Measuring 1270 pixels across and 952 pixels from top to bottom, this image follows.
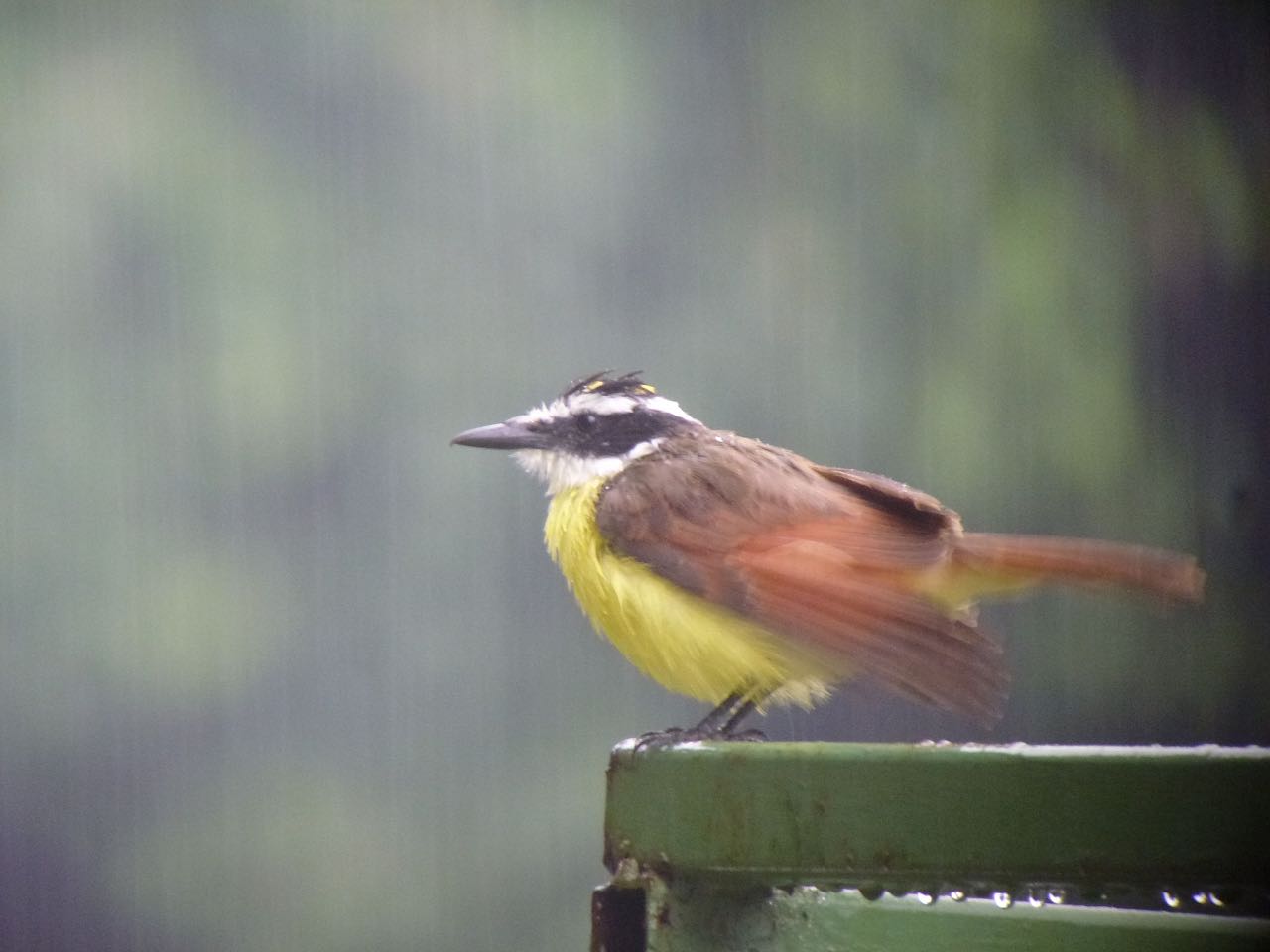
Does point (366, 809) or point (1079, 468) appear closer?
point (1079, 468)

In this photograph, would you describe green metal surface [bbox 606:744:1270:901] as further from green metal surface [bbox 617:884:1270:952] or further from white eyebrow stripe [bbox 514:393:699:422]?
white eyebrow stripe [bbox 514:393:699:422]

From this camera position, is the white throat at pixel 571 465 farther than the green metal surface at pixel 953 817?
Yes

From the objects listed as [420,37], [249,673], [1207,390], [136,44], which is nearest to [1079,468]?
[1207,390]

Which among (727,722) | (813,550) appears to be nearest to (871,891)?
(813,550)

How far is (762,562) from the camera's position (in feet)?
9.93

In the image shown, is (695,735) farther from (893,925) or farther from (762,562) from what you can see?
(893,925)

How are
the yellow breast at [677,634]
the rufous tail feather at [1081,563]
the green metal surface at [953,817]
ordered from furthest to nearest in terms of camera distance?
1. the yellow breast at [677,634]
2. the rufous tail feather at [1081,563]
3. the green metal surface at [953,817]

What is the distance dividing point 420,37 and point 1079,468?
20.9ft

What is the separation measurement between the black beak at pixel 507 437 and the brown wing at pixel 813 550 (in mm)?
284

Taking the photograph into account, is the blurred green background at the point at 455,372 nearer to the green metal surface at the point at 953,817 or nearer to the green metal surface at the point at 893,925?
the green metal surface at the point at 893,925

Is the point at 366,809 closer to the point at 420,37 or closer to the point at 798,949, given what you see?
the point at 420,37

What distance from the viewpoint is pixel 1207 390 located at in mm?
7707

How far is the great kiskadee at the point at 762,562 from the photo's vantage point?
2.46 metres

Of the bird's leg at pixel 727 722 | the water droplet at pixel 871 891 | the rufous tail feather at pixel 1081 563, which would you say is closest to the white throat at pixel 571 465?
the bird's leg at pixel 727 722
